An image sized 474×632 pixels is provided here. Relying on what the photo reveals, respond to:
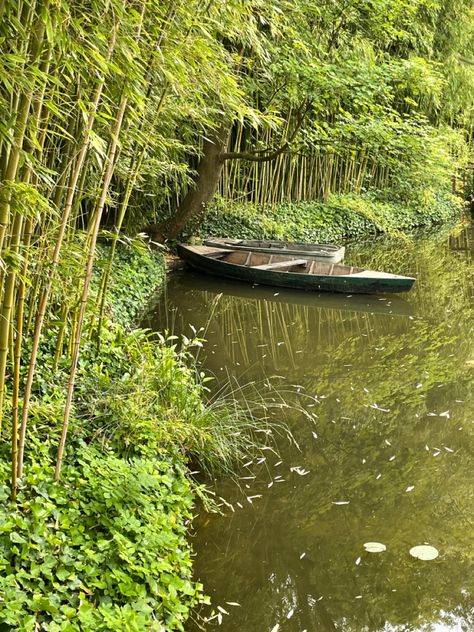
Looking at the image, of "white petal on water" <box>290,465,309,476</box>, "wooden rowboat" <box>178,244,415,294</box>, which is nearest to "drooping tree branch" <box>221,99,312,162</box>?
"wooden rowboat" <box>178,244,415,294</box>

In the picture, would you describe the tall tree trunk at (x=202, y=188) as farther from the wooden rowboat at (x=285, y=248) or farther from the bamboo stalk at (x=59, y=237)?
the bamboo stalk at (x=59, y=237)

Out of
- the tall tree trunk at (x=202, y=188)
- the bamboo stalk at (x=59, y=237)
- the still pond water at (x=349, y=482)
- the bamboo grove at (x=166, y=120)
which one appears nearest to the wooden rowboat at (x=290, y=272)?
the still pond water at (x=349, y=482)

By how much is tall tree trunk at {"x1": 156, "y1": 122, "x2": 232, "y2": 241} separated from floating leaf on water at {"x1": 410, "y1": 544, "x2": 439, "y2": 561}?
23.2ft

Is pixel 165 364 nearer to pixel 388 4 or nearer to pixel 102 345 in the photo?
pixel 102 345

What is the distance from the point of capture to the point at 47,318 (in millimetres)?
3547

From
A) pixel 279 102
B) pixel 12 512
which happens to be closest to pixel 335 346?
pixel 12 512

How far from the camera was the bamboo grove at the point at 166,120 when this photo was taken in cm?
199

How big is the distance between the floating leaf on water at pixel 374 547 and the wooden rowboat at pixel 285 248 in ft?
19.0

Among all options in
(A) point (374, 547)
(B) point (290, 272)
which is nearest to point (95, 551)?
(A) point (374, 547)

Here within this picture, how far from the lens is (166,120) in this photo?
5340mm

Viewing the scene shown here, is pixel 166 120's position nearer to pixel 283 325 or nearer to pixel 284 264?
pixel 283 325

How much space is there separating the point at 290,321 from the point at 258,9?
2944mm

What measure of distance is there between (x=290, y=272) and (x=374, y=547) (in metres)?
5.07

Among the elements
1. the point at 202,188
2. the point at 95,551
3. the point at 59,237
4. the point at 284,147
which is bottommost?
the point at 95,551
